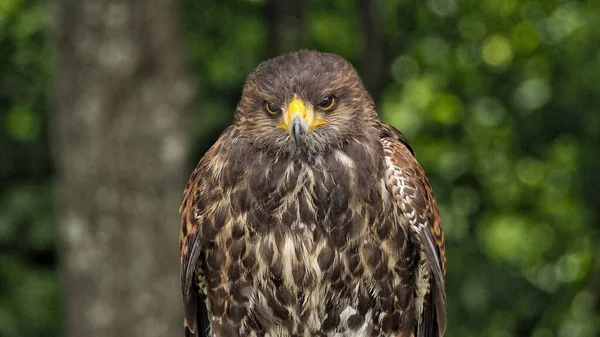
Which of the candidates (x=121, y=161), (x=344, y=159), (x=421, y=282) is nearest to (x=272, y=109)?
(x=344, y=159)

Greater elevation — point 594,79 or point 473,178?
point 594,79

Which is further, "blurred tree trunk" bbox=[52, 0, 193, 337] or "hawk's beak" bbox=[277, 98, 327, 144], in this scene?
"blurred tree trunk" bbox=[52, 0, 193, 337]

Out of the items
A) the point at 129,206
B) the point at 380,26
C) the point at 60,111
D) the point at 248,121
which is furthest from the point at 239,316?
the point at 380,26

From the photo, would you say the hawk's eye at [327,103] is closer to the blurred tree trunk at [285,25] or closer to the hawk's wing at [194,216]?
the hawk's wing at [194,216]

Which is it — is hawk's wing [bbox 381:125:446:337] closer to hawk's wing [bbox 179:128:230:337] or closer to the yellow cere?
the yellow cere

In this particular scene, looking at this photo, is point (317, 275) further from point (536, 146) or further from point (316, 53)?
point (536, 146)

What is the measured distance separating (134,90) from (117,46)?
0.37 meters

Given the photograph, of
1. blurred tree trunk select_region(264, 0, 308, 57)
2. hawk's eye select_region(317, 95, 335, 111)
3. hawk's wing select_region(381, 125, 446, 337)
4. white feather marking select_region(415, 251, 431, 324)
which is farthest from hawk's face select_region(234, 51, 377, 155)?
blurred tree trunk select_region(264, 0, 308, 57)

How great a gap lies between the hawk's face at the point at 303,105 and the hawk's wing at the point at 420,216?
23 cm

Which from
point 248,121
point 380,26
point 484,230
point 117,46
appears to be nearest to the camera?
point 248,121

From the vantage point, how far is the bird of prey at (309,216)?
523 centimetres

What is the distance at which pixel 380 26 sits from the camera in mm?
13570

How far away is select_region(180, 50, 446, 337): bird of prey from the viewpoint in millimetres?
5227

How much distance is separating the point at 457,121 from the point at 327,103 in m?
9.60
